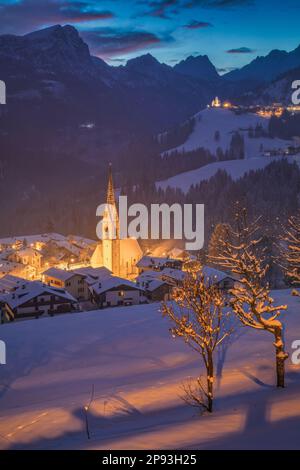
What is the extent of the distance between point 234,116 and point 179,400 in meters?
191

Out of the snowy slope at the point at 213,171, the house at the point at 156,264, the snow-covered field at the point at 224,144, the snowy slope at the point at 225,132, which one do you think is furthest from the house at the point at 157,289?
the snowy slope at the point at 225,132

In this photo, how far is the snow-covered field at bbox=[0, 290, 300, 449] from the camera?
488 inches

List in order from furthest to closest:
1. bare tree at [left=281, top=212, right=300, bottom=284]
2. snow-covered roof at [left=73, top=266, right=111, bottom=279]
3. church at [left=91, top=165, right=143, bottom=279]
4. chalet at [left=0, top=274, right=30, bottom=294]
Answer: church at [left=91, top=165, right=143, bottom=279]
snow-covered roof at [left=73, top=266, right=111, bottom=279]
chalet at [left=0, top=274, right=30, bottom=294]
bare tree at [left=281, top=212, right=300, bottom=284]

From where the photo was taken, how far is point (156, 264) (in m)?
66.1

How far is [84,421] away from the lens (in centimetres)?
1545

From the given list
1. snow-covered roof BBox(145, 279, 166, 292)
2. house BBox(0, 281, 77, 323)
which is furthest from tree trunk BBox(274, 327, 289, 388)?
snow-covered roof BBox(145, 279, 166, 292)

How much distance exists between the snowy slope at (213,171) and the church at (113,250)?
5683cm

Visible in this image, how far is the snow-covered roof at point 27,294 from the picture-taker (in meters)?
43.4

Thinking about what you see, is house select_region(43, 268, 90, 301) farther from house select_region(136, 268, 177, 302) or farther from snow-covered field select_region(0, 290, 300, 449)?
snow-covered field select_region(0, 290, 300, 449)

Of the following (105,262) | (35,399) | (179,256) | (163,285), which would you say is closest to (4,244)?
(105,262)

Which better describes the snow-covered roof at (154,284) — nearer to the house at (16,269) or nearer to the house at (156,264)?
the house at (156,264)

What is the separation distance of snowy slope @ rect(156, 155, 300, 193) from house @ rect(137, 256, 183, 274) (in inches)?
2321

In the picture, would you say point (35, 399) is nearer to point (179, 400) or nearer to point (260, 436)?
point (179, 400)
